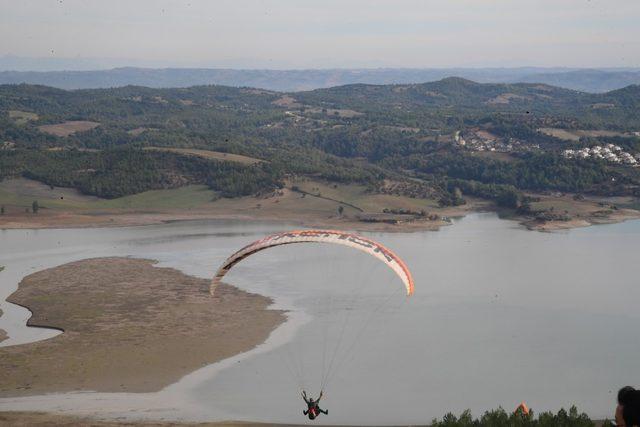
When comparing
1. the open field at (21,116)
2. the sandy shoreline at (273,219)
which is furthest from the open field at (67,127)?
the sandy shoreline at (273,219)

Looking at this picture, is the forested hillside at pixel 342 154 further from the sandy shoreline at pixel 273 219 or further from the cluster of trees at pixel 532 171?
the sandy shoreline at pixel 273 219

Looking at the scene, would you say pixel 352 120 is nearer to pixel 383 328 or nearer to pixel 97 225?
pixel 97 225

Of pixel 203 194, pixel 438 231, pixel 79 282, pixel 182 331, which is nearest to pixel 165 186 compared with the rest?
pixel 203 194

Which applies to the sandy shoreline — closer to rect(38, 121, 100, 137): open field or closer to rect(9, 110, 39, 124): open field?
rect(38, 121, 100, 137): open field

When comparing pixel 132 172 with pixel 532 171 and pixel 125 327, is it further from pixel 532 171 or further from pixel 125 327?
pixel 125 327

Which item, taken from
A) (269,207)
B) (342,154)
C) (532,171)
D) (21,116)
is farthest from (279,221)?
(21,116)
